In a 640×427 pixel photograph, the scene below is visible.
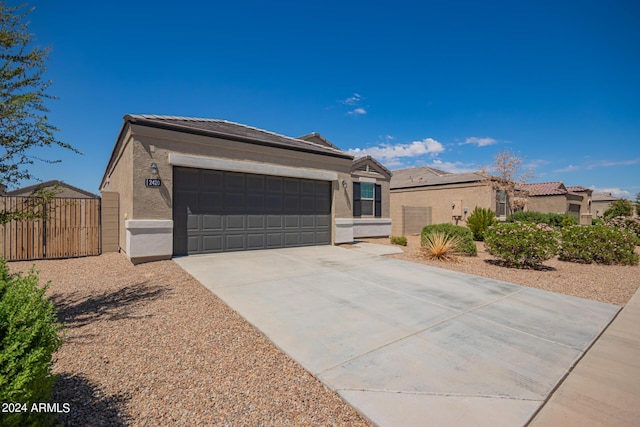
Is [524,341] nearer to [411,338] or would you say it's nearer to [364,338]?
[411,338]

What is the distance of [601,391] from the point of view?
289 cm

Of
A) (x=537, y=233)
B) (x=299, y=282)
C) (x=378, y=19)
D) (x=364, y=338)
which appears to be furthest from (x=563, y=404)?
(x=378, y=19)

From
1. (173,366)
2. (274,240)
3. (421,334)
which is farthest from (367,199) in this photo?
(173,366)

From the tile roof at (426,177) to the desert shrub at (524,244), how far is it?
13.4 metres

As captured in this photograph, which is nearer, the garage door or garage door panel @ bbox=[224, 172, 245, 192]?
the garage door

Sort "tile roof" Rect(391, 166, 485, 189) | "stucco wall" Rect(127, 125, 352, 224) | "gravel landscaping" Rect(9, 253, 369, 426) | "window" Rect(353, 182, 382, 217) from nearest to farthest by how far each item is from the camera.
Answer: "gravel landscaping" Rect(9, 253, 369, 426)
"stucco wall" Rect(127, 125, 352, 224)
"window" Rect(353, 182, 382, 217)
"tile roof" Rect(391, 166, 485, 189)

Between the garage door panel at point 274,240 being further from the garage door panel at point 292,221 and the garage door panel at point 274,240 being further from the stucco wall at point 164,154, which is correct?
A: the stucco wall at point 164,154

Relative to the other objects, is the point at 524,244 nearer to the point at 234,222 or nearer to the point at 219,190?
the point at 234,222

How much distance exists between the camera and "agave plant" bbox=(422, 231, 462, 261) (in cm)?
961

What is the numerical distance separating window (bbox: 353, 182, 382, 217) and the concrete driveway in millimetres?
8923

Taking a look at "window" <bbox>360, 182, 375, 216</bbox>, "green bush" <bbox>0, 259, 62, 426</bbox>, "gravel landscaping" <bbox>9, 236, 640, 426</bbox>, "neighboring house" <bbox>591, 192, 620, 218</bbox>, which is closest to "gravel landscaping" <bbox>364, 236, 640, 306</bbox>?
"gravel landscaping" <bbox>9, 236, 640, 426</bbox>

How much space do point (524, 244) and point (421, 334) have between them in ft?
20.5

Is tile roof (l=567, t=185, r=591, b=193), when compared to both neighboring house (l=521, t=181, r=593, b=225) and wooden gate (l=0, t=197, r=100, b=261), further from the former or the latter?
wooden gate (l=0, t=197, r=100, b=261)

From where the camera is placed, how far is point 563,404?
8.84ft
